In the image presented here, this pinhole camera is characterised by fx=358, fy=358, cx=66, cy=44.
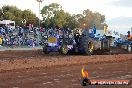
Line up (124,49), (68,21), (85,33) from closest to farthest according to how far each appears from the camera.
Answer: (85,33), (124,49), (68,21)

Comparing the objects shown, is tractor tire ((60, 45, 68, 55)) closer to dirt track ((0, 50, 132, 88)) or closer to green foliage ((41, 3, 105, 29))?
dirt track ((0, 50, 132, 88))

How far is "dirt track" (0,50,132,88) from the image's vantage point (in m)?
11.9

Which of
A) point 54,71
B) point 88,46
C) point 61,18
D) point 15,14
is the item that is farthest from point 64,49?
point 15,14

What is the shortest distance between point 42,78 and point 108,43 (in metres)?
14.6

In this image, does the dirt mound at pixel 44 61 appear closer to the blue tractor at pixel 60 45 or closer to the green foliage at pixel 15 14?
the blue tractor at pixel 60 45

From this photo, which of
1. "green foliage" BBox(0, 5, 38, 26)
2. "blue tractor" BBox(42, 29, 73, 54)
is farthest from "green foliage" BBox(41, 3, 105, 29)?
"blue tractor" BBox(42, 29, 73, 54)

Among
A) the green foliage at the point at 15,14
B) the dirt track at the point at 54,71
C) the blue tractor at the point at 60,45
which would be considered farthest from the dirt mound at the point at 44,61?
the green foliage at the point at 15,14

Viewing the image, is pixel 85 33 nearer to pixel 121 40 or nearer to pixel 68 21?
pixel 121 40

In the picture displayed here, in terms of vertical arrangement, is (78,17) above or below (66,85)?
above

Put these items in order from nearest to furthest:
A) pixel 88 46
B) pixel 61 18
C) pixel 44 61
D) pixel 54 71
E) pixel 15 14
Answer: pixel 54 71 < pixel 44 61 < pixel 88 46 < pixel 61 18 < pixel 15 14

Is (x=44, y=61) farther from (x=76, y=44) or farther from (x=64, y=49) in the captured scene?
(x=76, y=44)

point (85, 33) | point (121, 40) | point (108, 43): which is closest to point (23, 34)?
point (121, 40)

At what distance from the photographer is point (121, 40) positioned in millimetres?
34469

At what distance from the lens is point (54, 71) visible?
626 inches
